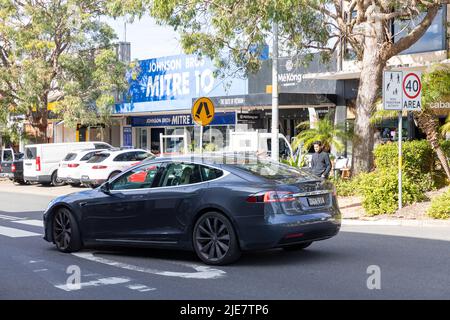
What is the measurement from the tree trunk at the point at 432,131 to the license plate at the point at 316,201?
8720 mm

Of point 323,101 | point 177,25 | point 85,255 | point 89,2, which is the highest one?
point 89,2

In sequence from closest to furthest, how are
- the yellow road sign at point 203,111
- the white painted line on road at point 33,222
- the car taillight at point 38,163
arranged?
1. the white painted line on road at point 33,222
2. the yellow road sign at point 203,111
3. the car taillight at point 38,163

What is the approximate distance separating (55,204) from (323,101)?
16.6 metres

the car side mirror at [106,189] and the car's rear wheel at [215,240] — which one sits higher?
the car side mirror at [106,189]

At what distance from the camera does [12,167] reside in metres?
31.7

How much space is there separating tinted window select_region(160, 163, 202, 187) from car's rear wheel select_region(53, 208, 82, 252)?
1748 millimetres

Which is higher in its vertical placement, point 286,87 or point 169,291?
point 286,87

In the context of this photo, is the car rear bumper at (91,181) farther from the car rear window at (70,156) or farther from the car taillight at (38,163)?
the car taillight at (38,163)

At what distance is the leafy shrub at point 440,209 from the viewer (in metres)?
14.2

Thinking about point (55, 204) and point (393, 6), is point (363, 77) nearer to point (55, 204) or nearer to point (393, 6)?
point (393, 6)

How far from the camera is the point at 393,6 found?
64.3 feet

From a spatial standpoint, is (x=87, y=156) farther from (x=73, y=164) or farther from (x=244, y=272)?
(x=244, y=272)

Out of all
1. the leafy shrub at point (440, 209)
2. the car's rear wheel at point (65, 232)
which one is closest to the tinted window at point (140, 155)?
the leafy shrub at point (440, 209)
